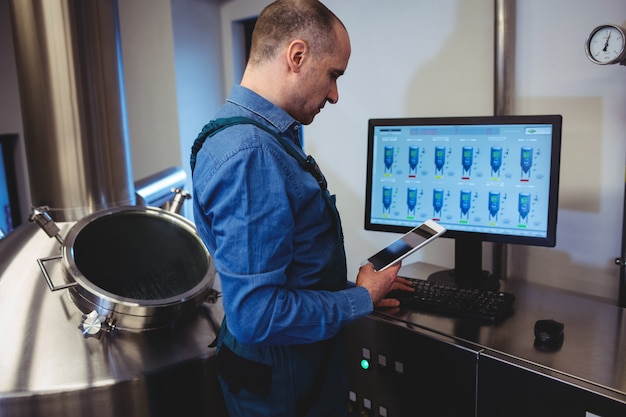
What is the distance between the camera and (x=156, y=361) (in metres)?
1.15

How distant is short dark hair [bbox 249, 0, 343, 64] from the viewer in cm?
87

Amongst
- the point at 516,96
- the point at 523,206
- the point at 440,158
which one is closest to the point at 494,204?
the point at 523,206

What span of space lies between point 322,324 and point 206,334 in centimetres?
52

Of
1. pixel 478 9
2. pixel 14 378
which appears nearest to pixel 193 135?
pixel 478 9

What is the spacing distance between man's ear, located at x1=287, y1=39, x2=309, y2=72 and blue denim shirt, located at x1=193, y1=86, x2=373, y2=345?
133 millimetres

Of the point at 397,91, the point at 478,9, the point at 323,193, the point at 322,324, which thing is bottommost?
the point at 322,324

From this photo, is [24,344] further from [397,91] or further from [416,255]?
[397,91]

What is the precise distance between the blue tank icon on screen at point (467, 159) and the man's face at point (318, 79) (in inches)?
20.3

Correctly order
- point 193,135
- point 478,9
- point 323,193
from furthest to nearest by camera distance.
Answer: point 193,135
point 478,9
point 323,193

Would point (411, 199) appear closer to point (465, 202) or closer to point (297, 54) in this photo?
point (465, 202)

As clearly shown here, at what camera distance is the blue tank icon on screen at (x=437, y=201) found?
1374mm

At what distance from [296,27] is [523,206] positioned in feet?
2.38

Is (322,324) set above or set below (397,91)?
below

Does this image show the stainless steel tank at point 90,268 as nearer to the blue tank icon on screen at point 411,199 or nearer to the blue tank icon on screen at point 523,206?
the blue tank icon on screen at point 411,199
